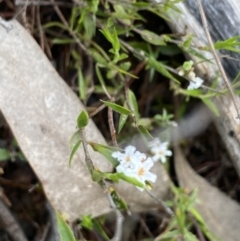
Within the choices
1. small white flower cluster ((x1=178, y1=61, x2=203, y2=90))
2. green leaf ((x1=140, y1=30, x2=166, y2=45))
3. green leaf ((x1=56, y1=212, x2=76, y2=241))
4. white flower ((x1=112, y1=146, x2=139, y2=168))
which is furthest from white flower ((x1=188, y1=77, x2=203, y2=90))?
green leaf ((x1=56, y1=212, x2=76, y2=241))

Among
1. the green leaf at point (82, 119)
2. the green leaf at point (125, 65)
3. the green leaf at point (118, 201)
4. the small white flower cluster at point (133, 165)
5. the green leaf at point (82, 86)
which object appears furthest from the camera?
the green leaf at point (82, 86)

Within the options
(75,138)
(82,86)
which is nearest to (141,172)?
(75,138)

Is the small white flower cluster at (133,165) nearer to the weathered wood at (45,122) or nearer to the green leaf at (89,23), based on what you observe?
the weathered wood at (45,122)

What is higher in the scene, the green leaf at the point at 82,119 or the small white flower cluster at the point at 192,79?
the green leaf at the point at 82,119

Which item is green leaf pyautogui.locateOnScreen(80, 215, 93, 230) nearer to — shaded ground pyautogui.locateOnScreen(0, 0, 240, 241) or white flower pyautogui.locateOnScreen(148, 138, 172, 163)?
shaded ground pyautogui.locateOnScreen(0, 0, 240, 241)

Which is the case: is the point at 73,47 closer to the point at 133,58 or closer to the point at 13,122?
the point at 133,58

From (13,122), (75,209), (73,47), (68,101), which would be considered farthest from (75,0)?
(75,209)

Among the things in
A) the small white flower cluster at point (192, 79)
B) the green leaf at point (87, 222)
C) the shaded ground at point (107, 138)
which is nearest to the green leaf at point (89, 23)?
the shaded ground at point (107, 138)
